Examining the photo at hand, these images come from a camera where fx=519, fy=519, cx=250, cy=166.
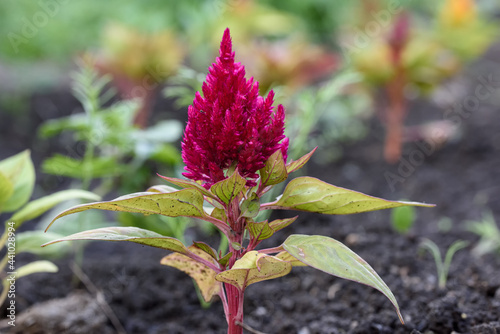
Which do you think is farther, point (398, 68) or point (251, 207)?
point (398, 68)

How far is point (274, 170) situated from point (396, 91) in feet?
9.19

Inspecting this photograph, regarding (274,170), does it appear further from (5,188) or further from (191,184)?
(5,188)

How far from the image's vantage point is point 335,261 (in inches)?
41.0

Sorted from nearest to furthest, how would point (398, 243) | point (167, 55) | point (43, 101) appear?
point (398, 243) → point (167, 55) → point (43, 101)

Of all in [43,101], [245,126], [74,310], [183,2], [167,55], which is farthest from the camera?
[183,2]

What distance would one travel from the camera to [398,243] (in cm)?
242

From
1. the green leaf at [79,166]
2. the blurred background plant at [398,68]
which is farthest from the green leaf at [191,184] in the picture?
the blurred background plant at [398,68]

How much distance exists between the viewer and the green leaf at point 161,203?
1064 millimetres

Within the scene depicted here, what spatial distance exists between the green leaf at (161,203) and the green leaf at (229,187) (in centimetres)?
4

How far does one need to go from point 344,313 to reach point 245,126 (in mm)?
1013

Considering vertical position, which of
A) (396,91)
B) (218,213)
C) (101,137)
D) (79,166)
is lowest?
(218,213)

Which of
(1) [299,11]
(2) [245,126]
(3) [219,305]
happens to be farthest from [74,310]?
(1) [299,11]

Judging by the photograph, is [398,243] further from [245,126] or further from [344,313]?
[245,126]

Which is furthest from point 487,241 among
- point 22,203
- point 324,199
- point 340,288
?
point 22,203
